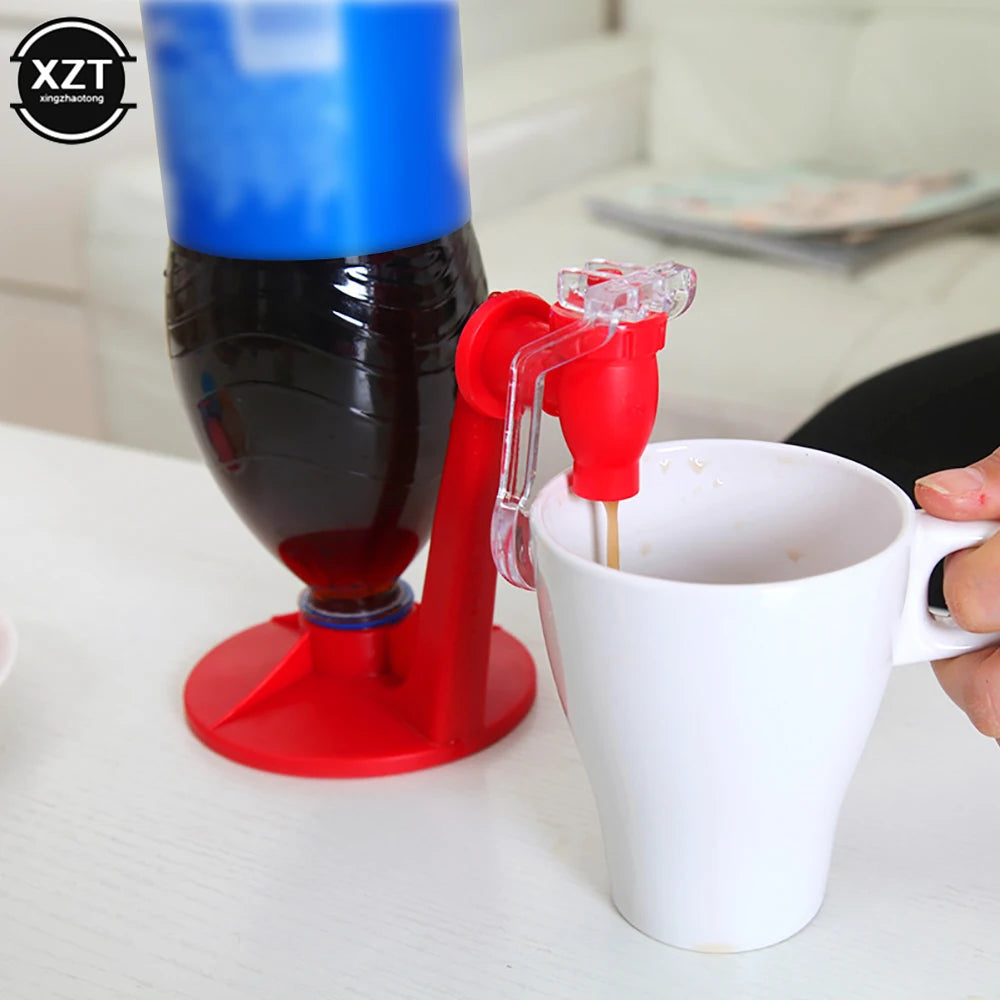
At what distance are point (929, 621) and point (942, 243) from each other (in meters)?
1.31

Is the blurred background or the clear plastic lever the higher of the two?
the clear plastic lever

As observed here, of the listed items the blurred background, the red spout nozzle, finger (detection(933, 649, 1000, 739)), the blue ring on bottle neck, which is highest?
the red spout nozzle

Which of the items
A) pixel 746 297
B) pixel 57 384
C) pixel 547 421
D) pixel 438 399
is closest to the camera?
pixel 438 399

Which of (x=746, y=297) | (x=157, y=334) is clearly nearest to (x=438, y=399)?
(x=746, y=297)

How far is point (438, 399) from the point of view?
1.54 ft

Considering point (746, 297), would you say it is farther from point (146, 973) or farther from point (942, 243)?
point (146, 973)

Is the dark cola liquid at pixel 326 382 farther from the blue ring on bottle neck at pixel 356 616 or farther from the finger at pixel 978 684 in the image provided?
the finger at pixel 978 684

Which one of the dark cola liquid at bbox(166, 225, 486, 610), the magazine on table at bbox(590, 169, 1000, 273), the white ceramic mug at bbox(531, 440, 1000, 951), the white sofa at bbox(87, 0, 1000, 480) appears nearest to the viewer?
the white ceramic mug at bbox(531, 440, 1000, 951)

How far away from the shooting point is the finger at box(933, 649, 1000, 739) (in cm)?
37

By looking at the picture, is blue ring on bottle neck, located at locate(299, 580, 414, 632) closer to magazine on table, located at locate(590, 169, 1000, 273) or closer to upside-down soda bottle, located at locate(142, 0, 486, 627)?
upside-down soda bottle, located at locate(142, 0, 486, 627)

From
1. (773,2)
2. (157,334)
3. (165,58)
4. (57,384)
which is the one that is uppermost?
(165,58)

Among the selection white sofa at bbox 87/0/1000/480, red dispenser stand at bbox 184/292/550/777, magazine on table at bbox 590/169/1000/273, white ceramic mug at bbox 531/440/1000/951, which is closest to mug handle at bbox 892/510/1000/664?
white ceramic mug at bbox 531/440/1000/951

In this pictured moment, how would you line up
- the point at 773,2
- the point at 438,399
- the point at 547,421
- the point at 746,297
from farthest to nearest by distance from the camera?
the point at 773,2 → the point at 746,297 → the point at 547,421 → the point at 438,399

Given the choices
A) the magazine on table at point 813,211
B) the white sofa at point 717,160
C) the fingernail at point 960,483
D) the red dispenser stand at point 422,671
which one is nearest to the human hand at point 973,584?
the fingernail at point 960,483
